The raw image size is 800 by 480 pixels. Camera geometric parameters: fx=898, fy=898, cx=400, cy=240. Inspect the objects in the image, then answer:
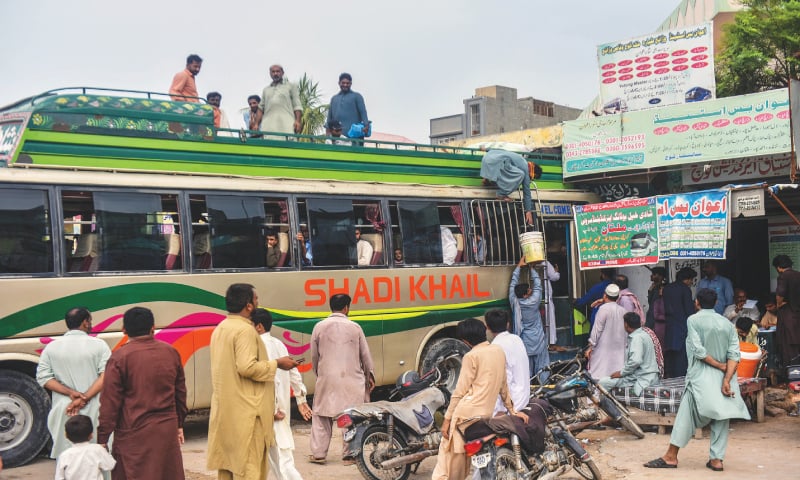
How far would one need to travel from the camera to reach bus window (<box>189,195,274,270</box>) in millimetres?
9383

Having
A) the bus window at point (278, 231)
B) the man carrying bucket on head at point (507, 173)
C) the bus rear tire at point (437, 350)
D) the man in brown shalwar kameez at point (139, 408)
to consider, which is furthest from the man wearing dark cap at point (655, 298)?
the man in brown shalwar kameez at point (139, 408)

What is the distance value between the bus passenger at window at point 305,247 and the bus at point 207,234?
0.05 ft

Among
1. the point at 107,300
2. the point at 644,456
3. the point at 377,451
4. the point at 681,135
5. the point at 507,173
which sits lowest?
the point at 644,456

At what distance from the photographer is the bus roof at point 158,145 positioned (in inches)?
344

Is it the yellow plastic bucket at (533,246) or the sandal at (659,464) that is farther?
the yellow plastic bucket at (533,246)

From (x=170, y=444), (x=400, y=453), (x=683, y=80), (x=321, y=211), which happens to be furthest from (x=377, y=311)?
(x=683, y=80)

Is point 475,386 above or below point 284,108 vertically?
below

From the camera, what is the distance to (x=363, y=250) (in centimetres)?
1077

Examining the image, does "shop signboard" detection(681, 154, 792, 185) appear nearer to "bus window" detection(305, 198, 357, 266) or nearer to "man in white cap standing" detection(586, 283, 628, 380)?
"man in white cap standing" detection(586, 283, 628, 380)

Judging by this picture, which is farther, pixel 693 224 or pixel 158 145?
pixel 693 224

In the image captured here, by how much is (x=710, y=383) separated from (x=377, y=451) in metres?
2.98

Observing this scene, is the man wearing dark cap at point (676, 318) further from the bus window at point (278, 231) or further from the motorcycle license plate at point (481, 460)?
the motorcycle license plate at point (481, 460)

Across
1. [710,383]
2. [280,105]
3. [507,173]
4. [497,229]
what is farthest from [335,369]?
[507,173]

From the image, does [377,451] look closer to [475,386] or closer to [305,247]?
[475,386]
